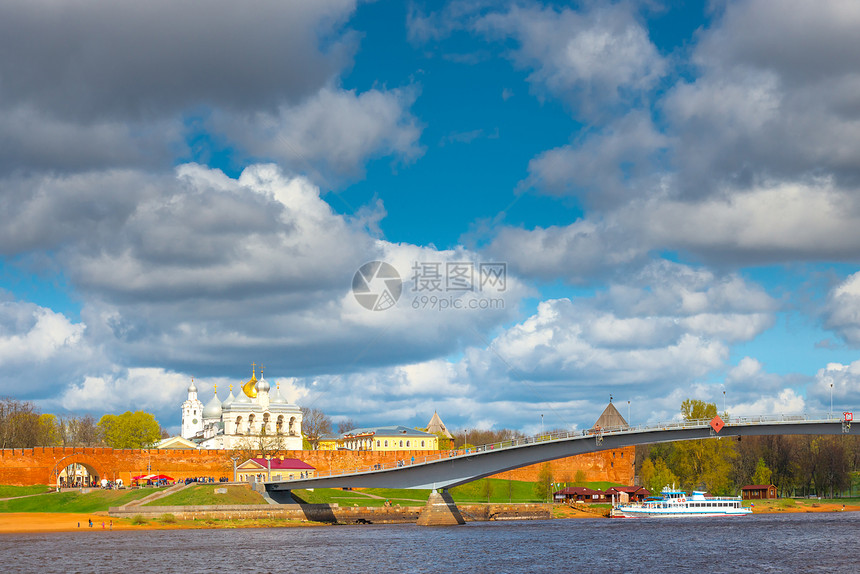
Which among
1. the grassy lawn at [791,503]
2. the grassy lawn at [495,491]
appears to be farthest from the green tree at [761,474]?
the grassy lawn at [495,491]

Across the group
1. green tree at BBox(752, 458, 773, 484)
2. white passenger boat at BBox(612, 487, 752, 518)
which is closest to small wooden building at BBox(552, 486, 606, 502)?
white passenger boat at BBox(612, 487, 752, 518)

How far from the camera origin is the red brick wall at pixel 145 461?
345ft

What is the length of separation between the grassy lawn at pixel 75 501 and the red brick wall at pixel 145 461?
47.9ft

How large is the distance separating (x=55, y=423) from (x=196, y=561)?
425ft

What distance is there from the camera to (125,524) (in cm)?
7469

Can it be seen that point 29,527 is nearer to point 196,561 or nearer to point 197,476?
point 196,561

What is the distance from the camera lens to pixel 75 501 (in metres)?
86.9

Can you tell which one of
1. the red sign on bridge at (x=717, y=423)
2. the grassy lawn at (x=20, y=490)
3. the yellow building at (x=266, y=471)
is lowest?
the grassy lawn at (x=20, y=490)

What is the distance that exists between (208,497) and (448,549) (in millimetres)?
28474

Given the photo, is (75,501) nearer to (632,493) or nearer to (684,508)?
(684,508)

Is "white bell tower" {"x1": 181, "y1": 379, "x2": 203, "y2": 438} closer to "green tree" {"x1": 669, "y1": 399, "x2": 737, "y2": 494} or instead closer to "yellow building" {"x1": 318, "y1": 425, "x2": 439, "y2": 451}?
"yellow building" {"x1": 318, "y1": 425, "x2": 439, "y2": 451}

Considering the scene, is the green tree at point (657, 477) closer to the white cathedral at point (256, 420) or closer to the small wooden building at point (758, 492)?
the small wooden building at point (758, 492)

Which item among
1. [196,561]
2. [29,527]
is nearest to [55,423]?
[29,527]

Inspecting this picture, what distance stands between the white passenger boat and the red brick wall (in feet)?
71.5
